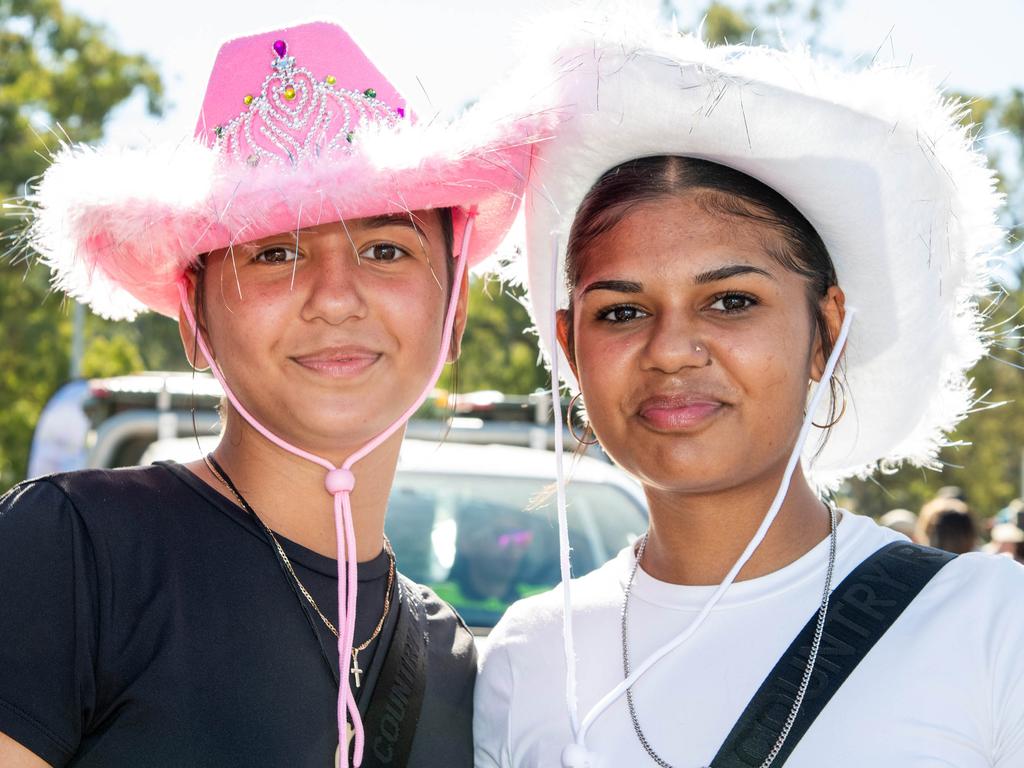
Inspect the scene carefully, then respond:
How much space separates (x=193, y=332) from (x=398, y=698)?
2.82 feet

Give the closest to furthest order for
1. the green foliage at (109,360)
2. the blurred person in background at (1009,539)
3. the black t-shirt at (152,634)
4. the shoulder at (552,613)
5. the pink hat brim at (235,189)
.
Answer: the black t-shirt at (152,634) → the pink hat brim at (235,189) → the shoulder at (552,613) → the blurred person in background at (1009,539) → the green foliage at (109,360)

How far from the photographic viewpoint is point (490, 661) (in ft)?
8.59

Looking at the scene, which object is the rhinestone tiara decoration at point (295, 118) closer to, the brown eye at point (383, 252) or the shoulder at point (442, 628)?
the brown eye at point (383, 252)

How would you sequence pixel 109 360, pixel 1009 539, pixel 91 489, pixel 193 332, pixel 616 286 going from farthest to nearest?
1. pixel 109 360
2. pixel 1009 539
3. pixel 193 332
4. pixel 616 286
5. pixel 91 489

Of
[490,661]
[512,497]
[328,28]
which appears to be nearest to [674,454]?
[490,661]

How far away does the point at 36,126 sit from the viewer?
19656mm

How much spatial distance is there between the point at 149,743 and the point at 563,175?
4.42 ft

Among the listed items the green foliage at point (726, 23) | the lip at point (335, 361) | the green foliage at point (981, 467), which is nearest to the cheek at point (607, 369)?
the lip at point (335, 361)

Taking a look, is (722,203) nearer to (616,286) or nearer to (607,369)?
(616,286)

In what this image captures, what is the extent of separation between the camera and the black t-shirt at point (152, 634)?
79.3 inches

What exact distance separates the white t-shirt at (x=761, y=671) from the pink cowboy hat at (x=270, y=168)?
906mm

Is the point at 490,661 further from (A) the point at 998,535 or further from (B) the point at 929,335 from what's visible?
(A) the point at 998,535

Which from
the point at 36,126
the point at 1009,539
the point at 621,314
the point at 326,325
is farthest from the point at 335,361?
the point at 36,126

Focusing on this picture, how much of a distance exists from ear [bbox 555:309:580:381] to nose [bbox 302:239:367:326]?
512 mm
